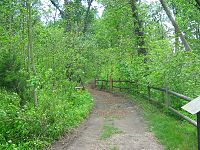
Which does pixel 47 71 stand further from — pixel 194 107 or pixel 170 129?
pixel 194 107

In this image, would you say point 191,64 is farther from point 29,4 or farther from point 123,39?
point 123,39

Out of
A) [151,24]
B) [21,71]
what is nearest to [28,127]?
[21,71]

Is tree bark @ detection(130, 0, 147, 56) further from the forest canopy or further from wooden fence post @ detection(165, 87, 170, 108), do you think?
wooden fence post @ detection(165, 87, 170, 108)

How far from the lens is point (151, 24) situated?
894 inches

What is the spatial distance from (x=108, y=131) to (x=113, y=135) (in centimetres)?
55

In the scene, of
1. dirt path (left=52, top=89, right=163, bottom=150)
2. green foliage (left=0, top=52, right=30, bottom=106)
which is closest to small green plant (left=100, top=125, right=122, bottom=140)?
dirt path (left=52, top=89, right=163, bottom=150)

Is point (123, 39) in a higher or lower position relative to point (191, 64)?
higher

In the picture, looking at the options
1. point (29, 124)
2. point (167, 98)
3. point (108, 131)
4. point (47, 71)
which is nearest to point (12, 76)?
point (47, 71)

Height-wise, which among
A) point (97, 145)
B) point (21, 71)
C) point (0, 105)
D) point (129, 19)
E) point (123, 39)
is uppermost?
point (129, 19)

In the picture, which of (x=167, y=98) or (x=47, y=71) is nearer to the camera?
(x=47, y=71)

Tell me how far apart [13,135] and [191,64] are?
700cm

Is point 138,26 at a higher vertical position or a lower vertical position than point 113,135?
higher

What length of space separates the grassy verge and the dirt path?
0.26 m

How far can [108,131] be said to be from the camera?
10.2 meters
